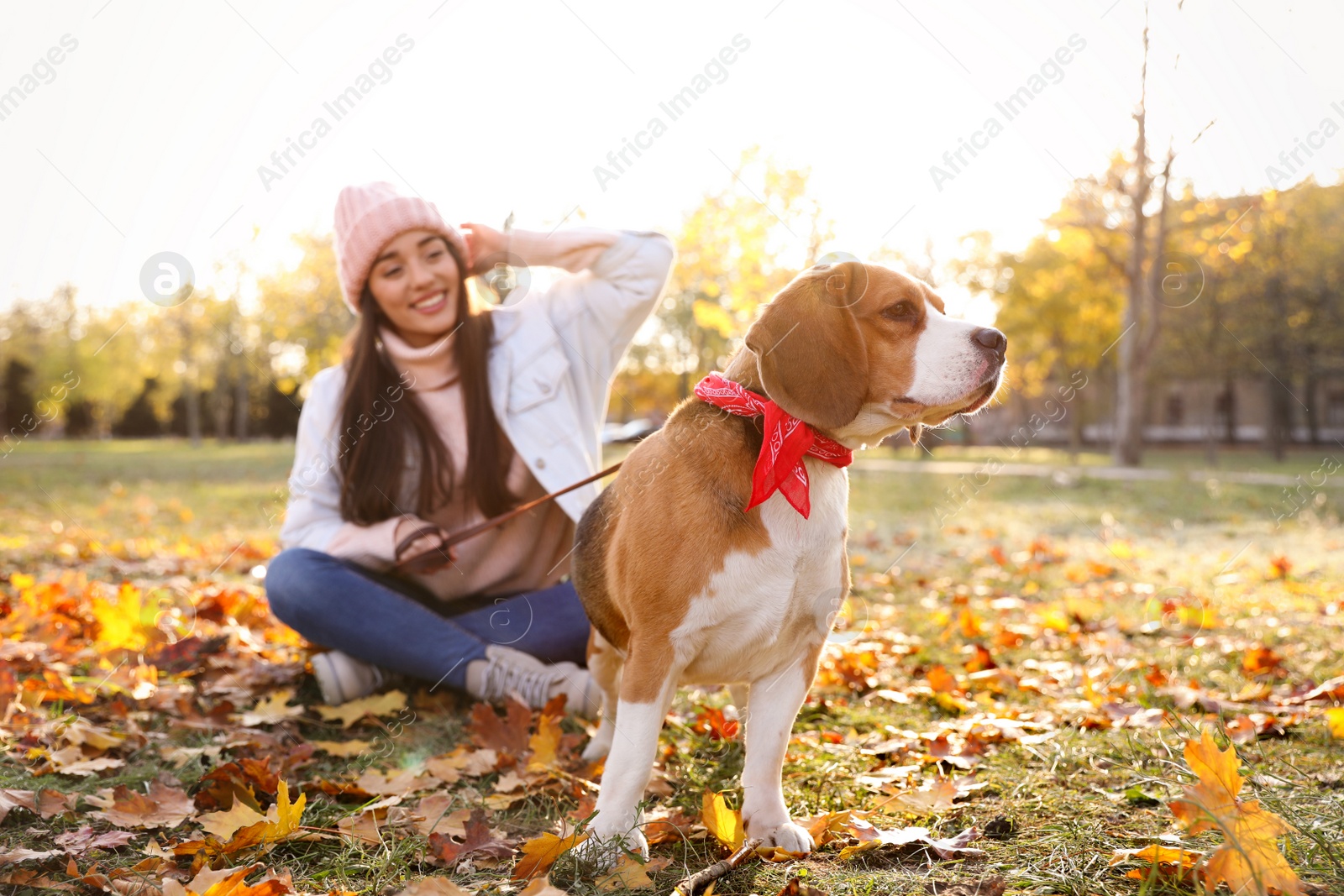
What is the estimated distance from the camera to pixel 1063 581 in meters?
6.85

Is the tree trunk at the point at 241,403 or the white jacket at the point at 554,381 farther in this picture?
the tree trunk at the point at 241,403

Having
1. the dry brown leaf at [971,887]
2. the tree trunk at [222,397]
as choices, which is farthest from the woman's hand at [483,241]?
the tree trunk at [222,397]

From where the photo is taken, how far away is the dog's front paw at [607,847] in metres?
2.19

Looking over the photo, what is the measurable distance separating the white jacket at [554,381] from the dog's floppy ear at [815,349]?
1562mm

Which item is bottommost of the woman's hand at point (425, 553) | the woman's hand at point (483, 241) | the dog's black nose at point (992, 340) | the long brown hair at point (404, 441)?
the woman's hand at point (425, 553)

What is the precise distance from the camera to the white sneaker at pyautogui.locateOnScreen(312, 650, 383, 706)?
3654 mm

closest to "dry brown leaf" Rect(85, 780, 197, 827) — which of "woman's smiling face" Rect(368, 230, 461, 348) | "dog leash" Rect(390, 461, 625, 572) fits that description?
"dog leash" Rect(390, 461, 625, 572)

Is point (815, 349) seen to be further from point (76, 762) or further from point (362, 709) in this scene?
point (76, 762)

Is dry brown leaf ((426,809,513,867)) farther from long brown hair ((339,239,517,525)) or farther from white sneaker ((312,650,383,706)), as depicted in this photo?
long brown hair ((339,239,517,525))

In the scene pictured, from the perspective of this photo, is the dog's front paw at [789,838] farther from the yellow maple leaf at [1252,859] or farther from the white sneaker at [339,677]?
the white sneaker at [339,677]

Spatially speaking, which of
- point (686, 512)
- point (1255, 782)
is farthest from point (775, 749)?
point (1255, 782)

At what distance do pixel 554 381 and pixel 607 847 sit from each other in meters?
2.19

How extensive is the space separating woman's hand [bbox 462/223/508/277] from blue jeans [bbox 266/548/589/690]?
142cm

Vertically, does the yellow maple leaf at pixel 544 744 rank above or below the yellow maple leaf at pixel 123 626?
below
